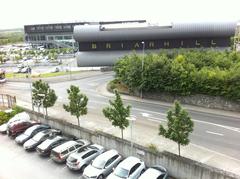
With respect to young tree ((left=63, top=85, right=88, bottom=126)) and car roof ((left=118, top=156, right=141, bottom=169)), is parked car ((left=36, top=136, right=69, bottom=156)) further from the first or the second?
car roof ((left=118, top=156, right=141, bottom=169))

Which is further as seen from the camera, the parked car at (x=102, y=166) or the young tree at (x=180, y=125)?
the young tree at (x=180, y=125)

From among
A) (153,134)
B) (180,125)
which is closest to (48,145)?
(153,134)

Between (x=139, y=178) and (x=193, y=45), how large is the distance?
5093 centimetres

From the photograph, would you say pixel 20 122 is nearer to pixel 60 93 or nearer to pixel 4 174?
pixel 4 174

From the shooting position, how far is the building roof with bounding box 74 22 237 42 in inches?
2418

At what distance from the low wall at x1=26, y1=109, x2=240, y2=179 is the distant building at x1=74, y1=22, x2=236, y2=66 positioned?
1603 inches

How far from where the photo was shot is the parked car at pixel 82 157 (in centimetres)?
2150

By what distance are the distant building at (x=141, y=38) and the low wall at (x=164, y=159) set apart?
40.7 m

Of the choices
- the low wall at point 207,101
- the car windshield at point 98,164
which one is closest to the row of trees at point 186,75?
the low wall at point 207,101

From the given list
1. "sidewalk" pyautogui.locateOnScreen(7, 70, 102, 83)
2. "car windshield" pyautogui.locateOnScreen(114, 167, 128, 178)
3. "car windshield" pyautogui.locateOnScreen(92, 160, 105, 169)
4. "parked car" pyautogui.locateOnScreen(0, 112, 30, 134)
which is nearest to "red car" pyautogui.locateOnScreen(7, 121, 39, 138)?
"parked car" pyautogui.locateOnScreen(0, 112, 30, 134)

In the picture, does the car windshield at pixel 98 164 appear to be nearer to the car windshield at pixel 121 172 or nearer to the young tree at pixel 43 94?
the car windshield at pixel 121 172

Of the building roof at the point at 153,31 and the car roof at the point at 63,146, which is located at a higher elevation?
the building roof at the point at 153,31

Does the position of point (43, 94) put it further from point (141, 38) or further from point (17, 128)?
point (141, 38)

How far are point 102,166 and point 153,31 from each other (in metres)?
47.1
